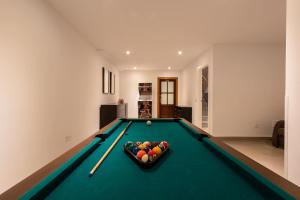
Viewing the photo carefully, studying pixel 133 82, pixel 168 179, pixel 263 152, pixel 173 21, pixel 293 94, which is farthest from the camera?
pixel 133 82

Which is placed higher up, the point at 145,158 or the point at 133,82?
the point at 133,82

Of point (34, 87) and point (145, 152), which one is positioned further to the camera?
point (34, 87)

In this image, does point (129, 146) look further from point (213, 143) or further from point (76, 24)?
point (76, 24)

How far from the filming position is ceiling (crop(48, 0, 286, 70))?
104 inches

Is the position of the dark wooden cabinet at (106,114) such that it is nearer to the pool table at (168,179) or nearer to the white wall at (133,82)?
the white wall at (133,82)

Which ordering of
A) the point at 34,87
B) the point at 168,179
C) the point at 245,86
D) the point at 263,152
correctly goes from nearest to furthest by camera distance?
the point at 168,179 < the point at 34,87 < the point at 263,152 < the point at 245,86

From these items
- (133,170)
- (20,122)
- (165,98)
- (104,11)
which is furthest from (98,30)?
(165,98)

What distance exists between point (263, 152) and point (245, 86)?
1.76 metres

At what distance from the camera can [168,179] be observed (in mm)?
916

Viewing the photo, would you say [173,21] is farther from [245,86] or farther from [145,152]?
[245,86]

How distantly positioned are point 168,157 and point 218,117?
12.7 ft

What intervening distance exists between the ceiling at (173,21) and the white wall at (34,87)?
45cm

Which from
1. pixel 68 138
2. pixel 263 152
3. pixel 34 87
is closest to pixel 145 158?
pixel 34 87

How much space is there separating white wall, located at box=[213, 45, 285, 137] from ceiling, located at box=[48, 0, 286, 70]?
365mm
